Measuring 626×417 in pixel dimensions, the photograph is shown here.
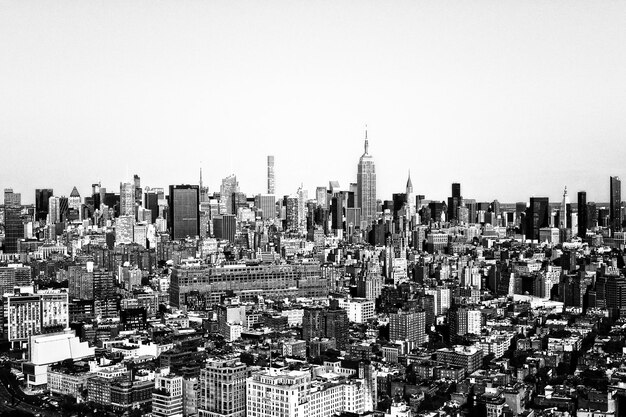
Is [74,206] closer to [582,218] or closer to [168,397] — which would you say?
[582,218]

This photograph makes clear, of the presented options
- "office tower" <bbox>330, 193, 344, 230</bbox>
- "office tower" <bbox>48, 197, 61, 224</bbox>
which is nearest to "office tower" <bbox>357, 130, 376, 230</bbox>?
"office tower" <bbox>330, 193, 344, 230</bbox>

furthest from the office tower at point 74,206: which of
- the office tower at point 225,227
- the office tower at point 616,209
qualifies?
the office tower at point 616,209

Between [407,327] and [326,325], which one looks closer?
[326,325]

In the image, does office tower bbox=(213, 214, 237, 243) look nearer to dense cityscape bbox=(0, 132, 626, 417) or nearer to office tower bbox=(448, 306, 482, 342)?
dense cityscape bbox=(0, 132, 626, 417)

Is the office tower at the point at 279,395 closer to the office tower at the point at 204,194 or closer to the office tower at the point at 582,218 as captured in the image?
the office tower at the point at 582,218

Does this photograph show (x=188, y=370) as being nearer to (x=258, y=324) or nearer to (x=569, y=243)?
(x=258, y=324)

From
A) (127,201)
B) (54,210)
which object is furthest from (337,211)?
(54,210)

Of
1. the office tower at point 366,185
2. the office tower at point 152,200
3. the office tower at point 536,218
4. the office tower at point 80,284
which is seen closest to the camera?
the office tower at point 80,284
